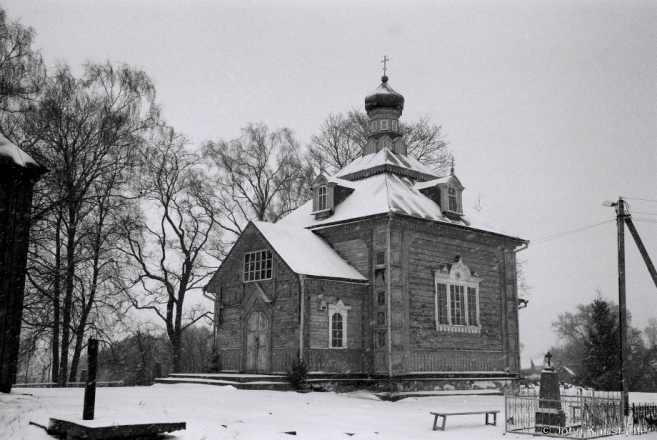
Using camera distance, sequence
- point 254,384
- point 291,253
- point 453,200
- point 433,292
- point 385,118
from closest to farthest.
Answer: point 254,384, point 291,253, point 433,292, point 453,200, point 385,118

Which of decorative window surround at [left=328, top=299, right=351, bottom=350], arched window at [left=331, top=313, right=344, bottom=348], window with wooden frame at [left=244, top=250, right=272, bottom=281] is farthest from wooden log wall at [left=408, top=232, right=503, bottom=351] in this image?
window with wooden frame at [left=244, top=250, right=272, bottom=281]

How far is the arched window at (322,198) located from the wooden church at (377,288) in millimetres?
49

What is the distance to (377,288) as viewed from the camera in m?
22.8

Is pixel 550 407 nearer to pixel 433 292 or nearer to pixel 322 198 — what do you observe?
pixel 433 292

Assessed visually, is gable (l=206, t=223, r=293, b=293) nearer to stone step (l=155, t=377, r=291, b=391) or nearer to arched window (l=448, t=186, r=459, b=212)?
stone step (l=155, t=377, r=291, b=391)

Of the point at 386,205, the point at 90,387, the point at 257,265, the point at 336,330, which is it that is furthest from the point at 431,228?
the point at 90,387

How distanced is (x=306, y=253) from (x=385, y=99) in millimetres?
9387

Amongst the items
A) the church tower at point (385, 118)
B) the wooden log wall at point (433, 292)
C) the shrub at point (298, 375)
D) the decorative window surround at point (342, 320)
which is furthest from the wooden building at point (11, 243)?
the church tower at point (385, 118)

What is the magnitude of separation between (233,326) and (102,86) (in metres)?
10.5

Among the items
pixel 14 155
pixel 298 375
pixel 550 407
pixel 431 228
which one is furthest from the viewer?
pixel 431 228

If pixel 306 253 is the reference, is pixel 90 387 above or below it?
below

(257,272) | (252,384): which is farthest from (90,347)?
(257,272)

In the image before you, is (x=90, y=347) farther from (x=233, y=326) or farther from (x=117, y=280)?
(x=117, y=280)

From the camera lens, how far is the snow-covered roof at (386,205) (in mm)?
23375
